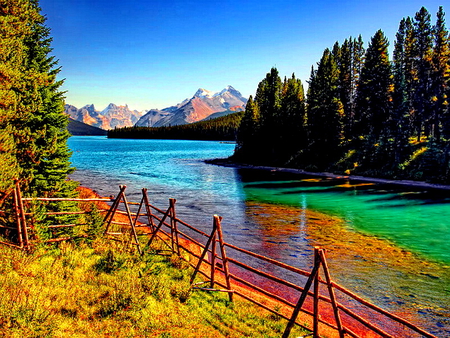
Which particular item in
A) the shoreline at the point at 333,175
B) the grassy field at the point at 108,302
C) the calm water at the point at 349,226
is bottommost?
the calm water at the point at 349,226

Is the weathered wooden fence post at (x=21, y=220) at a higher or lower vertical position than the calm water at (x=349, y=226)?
higher

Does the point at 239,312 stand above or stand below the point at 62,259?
below

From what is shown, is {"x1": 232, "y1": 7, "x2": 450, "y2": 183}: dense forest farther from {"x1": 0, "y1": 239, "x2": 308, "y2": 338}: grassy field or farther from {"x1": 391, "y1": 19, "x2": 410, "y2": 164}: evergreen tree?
{"x1": 0, "y1": 239, "x2": 308, "y2": 338}: grassy field

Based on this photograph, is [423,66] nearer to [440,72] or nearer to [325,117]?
[440,72]

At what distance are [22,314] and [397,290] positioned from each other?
15139mm

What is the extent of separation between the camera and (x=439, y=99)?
57219mm

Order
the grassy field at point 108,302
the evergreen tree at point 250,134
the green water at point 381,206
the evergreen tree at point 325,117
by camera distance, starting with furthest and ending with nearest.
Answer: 1. the evergreen tree at point 250,134
2. the evergreen tree at point 325,117
3. the green water at point 381,206
4. the grassy field at point 108,302

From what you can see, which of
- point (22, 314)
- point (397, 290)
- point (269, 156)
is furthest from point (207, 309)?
point (269, 156)

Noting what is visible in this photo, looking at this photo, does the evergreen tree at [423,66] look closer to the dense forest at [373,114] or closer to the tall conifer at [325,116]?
the dense forest at [373,114]

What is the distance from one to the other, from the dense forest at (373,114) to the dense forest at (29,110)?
172 ft

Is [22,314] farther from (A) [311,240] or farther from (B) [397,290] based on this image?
(A) [311,240]

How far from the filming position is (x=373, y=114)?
63.8 meters

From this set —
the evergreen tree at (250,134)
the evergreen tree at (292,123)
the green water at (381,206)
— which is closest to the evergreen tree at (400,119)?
the green water at (381,206)

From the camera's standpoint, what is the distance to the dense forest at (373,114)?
2179 inches
